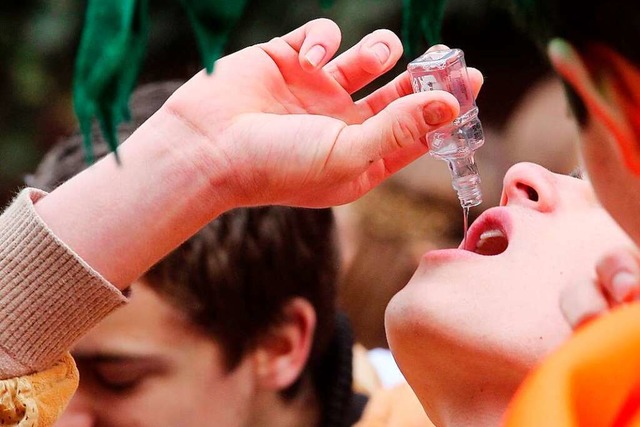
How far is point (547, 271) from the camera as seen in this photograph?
111 centimetres

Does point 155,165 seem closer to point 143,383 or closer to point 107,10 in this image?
point 107,10

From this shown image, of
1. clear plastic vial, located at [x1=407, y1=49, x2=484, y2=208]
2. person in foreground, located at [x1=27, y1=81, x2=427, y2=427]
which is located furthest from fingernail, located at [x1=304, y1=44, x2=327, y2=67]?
person in foreground, located at [x1=27, y1=81, x2=427, y2=427]

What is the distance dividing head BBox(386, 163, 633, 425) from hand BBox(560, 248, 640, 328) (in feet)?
1.23

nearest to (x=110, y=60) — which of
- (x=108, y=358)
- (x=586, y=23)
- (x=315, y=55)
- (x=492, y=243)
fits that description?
(x=586, y=23)

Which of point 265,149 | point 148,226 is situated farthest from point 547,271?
point 148,226

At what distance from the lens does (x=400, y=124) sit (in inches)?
45.1

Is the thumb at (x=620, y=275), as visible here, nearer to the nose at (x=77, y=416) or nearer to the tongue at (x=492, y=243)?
the tongue at (x=492, y=243)

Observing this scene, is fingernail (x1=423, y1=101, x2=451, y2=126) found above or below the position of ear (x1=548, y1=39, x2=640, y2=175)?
below

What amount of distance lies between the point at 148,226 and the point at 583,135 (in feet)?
2.13

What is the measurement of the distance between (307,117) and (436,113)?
0.15 m

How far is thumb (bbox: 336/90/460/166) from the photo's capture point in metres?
1.15

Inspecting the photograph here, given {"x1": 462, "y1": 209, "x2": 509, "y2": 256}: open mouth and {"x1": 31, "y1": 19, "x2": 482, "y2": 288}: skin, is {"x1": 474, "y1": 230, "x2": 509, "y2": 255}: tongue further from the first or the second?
{"x1": 31, "y1": 19, "x2": 482, "y2": 288}: skin

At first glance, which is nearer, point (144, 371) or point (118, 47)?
point (118, 47)

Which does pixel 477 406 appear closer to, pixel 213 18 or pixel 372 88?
pixel 213 18
